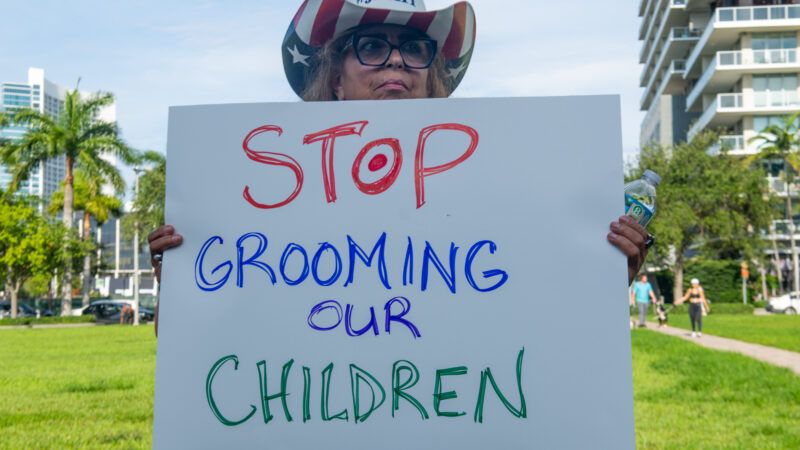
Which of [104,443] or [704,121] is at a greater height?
[704,121]

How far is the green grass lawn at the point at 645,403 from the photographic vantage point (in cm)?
582

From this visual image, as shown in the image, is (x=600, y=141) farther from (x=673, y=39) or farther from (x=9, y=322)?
(x=673, y=39)

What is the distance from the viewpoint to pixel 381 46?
9.72 ft

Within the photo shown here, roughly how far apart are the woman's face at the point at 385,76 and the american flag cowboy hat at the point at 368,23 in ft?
0.12

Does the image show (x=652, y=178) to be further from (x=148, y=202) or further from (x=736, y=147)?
(x=736, y=147)

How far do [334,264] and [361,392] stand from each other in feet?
1.23

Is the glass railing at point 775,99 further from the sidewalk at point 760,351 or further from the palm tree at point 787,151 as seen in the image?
the sidewalk at point 760,351

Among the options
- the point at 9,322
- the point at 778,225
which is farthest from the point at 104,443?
the point at 778,225

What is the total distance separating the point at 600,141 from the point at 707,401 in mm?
5731

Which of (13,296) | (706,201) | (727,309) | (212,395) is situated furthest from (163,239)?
(13,296)

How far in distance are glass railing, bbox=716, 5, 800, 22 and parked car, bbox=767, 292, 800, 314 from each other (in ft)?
61.6

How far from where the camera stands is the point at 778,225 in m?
50.4

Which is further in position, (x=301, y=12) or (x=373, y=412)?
(x=301, y=12)

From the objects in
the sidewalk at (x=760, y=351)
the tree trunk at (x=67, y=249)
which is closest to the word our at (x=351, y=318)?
the sidewalk at (x=760, y=351)
